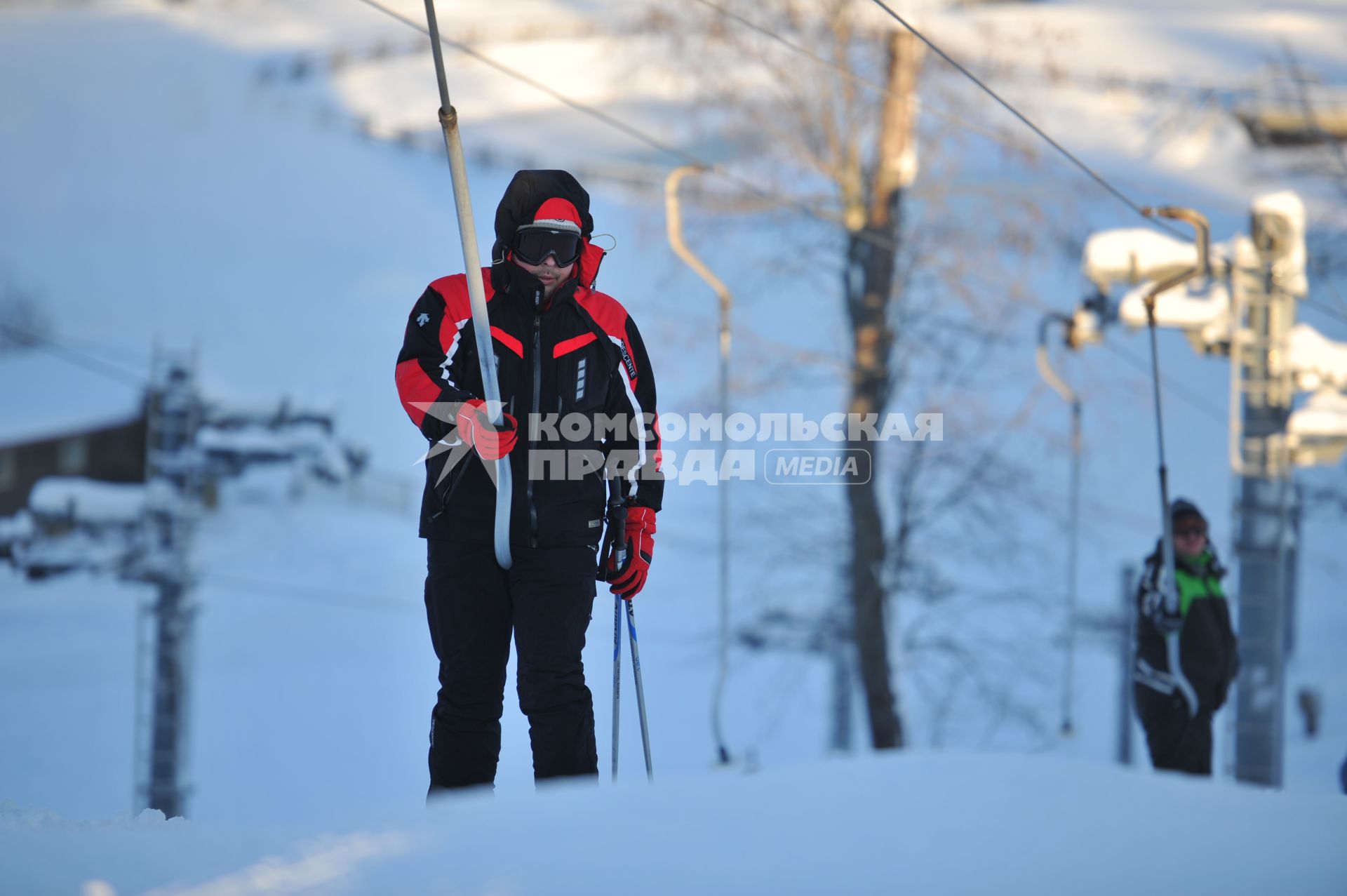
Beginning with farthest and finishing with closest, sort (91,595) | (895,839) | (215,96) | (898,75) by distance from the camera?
(215,96), (91,595), (898,75), (895,839)

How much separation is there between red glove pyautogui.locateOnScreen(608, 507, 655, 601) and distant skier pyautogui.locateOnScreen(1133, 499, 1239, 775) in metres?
2.73

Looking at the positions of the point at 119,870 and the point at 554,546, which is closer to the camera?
the point at 119,870

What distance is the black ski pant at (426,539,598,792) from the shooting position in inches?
102

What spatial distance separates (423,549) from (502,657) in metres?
19.1

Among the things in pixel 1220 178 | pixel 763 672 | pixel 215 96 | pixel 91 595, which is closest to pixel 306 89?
pixel 215 96

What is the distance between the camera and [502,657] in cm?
270

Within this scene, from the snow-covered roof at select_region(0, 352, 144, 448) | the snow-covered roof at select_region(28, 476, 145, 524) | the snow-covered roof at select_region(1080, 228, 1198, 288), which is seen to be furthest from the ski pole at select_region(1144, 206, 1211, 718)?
the snow-covered roof at select_region(0, 352, 144, 448)

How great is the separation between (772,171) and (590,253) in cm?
771

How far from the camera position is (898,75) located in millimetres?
9547

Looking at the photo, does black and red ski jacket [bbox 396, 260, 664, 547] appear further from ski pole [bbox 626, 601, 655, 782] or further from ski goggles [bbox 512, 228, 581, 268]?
ski pole [bbox 626, 601, 655, 782]

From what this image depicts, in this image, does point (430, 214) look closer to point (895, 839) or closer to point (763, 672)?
point (763, 672)

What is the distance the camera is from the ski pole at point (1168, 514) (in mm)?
4695

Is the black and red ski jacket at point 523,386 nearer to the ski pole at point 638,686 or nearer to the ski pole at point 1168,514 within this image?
the ski pole at point 638,686

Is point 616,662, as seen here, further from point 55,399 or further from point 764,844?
point 55,399
